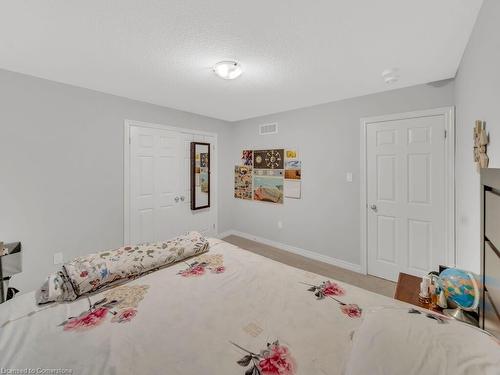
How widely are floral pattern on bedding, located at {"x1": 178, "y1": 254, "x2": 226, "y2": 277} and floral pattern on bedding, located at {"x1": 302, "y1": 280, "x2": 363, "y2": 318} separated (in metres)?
0.67

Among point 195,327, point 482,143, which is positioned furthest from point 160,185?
point 482,143

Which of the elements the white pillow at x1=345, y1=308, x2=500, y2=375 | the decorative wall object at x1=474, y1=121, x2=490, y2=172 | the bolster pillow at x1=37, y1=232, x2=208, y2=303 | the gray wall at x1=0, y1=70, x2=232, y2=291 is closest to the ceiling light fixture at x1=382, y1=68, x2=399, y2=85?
the decorative wall object at x1=474, y1=121, x2=490, y2=172

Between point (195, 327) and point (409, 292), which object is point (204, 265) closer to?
point (195, 327)

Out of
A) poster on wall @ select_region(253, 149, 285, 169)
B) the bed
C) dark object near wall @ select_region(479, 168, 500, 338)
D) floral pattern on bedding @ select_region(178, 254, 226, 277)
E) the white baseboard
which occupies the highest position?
poster on wall @ select_region(253, 149, 285, 169)

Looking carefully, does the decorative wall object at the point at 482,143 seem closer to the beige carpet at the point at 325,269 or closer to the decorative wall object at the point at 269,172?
the beige carpet at the point at 325,269

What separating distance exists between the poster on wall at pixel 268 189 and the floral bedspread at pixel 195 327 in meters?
2.32

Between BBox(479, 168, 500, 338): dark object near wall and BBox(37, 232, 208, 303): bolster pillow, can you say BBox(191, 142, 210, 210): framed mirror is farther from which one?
BBox(479, 168, 500, 338): dark object near wall

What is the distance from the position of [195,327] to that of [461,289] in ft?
4.29

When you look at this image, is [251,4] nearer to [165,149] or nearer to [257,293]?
[257,293]

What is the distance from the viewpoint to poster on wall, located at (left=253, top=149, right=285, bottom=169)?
3732 mm

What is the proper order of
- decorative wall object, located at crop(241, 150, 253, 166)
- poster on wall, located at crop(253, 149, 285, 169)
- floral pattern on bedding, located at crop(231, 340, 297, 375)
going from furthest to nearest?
decorative wall object, located at crop(241, 150, 253, 166)
poster on wall, located at crop(253, 149, 285, 169)
floral pattern on bedding, located at crop(231, 340, 297, 375)

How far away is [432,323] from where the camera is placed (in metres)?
0.80

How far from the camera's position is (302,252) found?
354cm

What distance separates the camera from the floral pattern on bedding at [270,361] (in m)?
0.84
